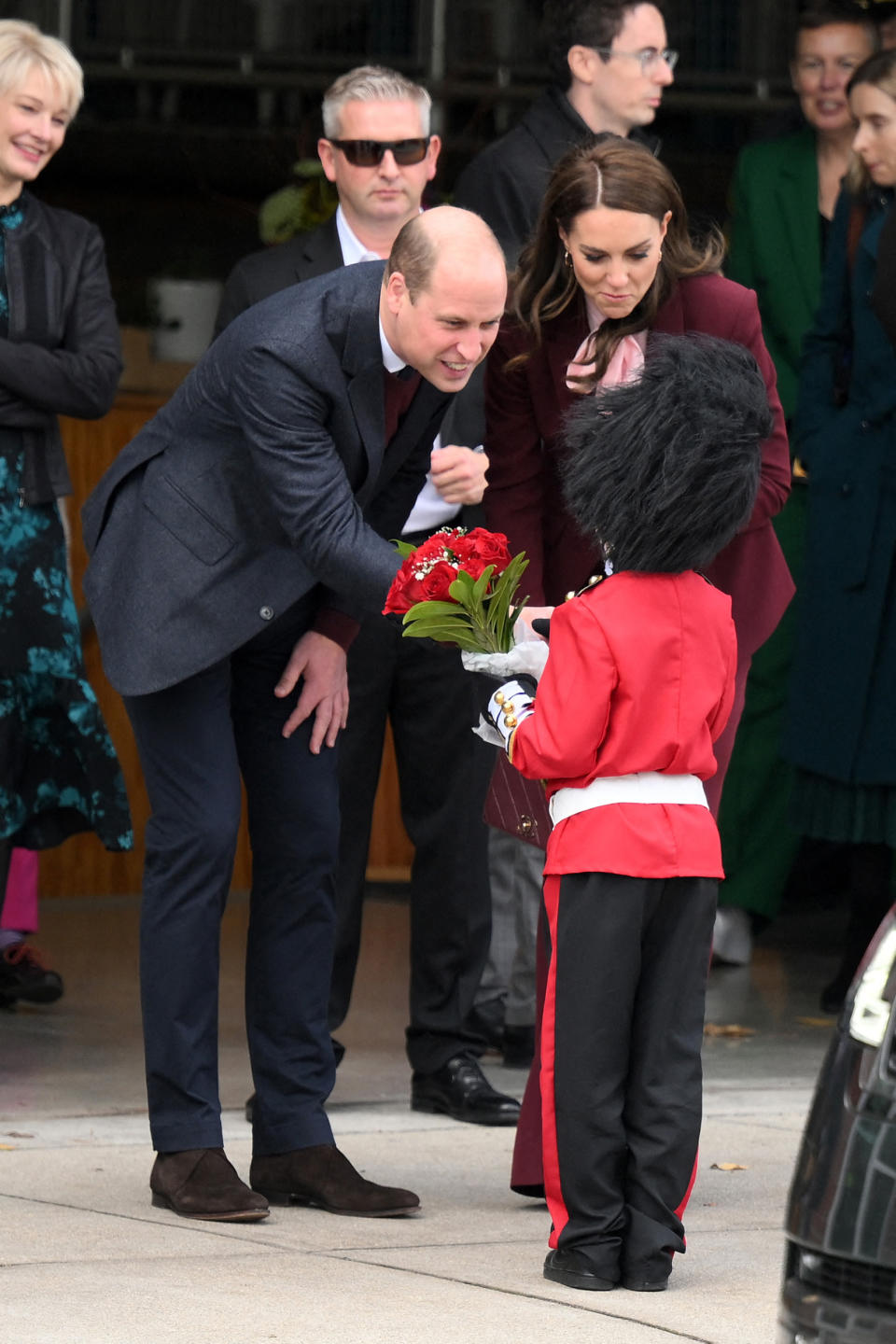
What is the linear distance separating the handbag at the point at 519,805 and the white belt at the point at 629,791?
309 millimetres

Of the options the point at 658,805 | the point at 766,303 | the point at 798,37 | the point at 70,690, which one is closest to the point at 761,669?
the point at 766,303

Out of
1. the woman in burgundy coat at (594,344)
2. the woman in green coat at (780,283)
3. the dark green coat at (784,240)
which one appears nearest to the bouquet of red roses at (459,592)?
the woman in burgundy coat at (594,344)

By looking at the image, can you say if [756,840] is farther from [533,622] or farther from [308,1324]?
[308,1324]

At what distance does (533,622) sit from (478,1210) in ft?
3.59

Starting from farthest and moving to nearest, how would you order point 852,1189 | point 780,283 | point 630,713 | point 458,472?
1. point 780,283
2. point 458,472
3. point 630,713
4. point 852,1189

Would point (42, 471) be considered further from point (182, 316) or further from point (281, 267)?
point (182, 316)

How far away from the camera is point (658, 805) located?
368 cm

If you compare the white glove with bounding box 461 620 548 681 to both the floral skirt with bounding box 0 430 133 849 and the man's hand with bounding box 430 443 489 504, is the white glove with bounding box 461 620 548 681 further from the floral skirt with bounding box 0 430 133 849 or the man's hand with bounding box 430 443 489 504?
the floral skirt with bounding box 0 430 133 849

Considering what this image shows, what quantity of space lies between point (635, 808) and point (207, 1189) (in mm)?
1037

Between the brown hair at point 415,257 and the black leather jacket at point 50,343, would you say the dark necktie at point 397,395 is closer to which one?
the brown hair at point 415,257

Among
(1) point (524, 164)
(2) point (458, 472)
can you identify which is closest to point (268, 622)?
(2) point (458, 472)

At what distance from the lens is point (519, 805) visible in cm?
408

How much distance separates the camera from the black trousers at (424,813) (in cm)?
498

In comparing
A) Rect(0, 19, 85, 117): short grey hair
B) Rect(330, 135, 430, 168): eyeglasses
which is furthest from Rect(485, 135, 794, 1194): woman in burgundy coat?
Rect(0, 19, 85, 117): short grey hair
